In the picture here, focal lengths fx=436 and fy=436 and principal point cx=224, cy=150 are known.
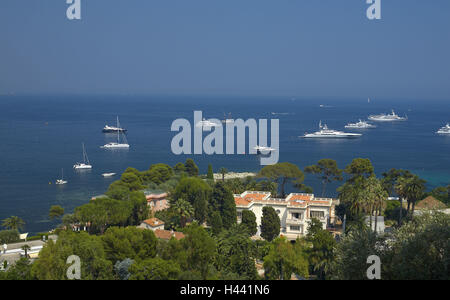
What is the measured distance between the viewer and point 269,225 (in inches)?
1161

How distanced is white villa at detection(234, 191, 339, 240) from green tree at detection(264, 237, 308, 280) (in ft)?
29.9

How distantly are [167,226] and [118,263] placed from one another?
448 inches

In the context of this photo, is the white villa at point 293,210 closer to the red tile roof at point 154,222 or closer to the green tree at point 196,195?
the green tree at point 196,195

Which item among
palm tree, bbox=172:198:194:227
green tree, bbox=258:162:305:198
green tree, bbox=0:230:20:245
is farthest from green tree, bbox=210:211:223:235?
green tree, bbox=0:230:20:245

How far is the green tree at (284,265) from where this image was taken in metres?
21.1

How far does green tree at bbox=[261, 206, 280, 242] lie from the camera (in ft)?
97.0

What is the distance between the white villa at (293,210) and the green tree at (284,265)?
913cm

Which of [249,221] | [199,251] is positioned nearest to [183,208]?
[249,221]

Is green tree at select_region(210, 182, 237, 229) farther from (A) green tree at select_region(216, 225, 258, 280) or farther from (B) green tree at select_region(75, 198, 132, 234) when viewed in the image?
(B) green tree at select_region(75, 198, 132, 234)

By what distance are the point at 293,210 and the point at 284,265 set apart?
1084 centimetres

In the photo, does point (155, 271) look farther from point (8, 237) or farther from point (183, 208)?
point (8, 237)

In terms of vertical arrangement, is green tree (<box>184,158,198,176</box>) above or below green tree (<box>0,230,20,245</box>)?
above

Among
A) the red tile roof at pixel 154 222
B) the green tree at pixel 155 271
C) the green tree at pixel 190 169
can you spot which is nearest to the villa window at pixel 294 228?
the red tile roof at pixel 154 222
